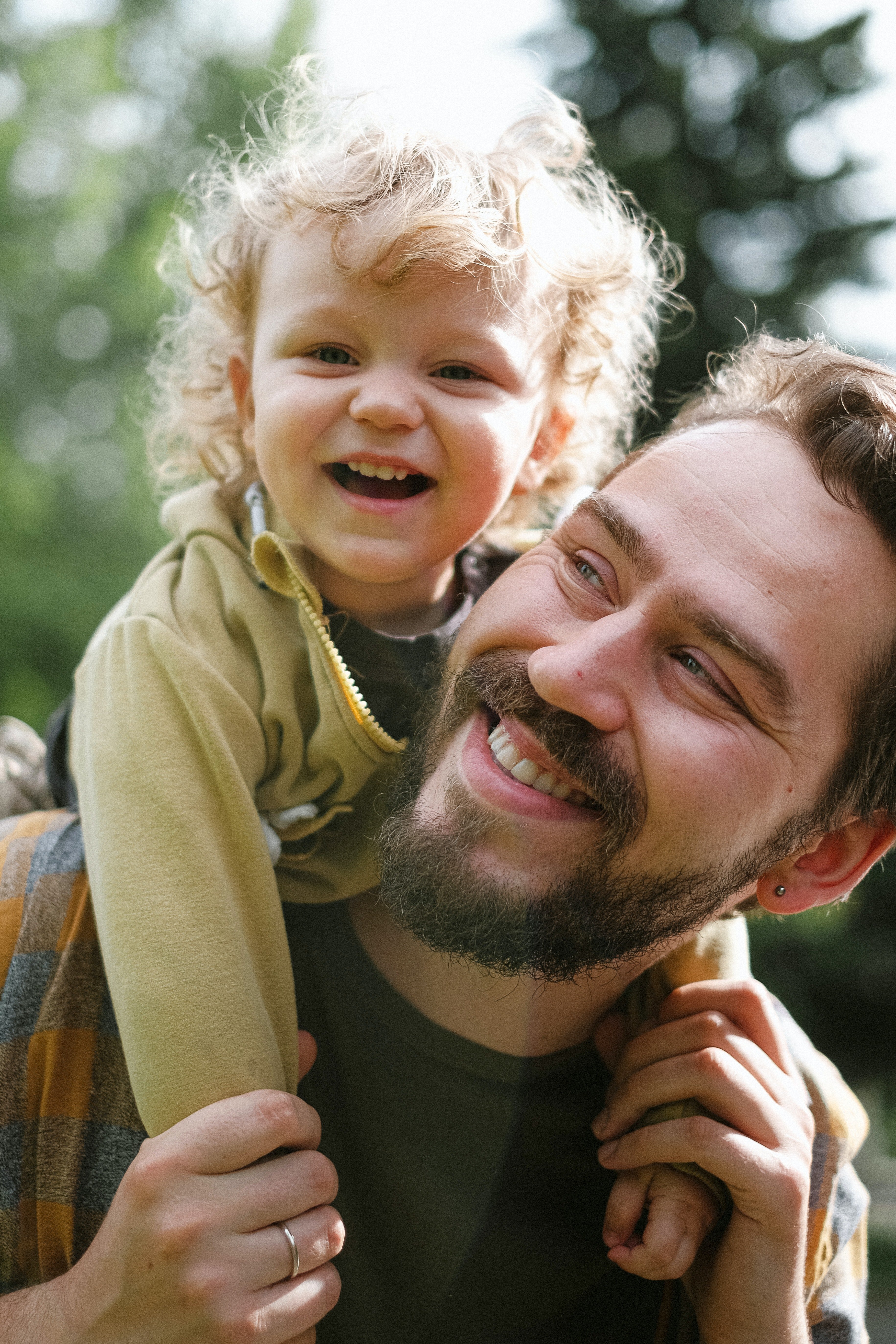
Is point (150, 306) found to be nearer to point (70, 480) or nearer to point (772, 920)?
point (70, 480)

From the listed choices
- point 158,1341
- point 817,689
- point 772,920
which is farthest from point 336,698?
point 772,920

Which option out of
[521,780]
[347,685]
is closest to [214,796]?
[347,685]

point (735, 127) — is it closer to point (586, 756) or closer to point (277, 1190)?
point (586, 756)

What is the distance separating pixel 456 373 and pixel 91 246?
12.7 metres

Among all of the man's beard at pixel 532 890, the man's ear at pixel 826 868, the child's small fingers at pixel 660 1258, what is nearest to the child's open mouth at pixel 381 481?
the man's beard at pixel 532 890

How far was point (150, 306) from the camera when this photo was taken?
1258 centimetres

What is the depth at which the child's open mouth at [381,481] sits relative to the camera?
193cm

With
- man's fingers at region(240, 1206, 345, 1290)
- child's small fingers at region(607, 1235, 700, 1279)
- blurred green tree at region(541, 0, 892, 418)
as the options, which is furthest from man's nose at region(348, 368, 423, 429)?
blurred green tree at region(541, 0, 892, 418)

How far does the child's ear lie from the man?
0.41 m

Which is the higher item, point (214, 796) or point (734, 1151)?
point (214, 796)

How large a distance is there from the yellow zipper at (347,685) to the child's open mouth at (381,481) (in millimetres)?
219

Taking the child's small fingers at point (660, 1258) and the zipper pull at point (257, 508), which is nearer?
the child's small fingers at point (660, 1258)

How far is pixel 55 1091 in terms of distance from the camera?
171 cm

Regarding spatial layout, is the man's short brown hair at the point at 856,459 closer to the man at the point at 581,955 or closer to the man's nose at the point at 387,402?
A: the man at the point at 581,955
